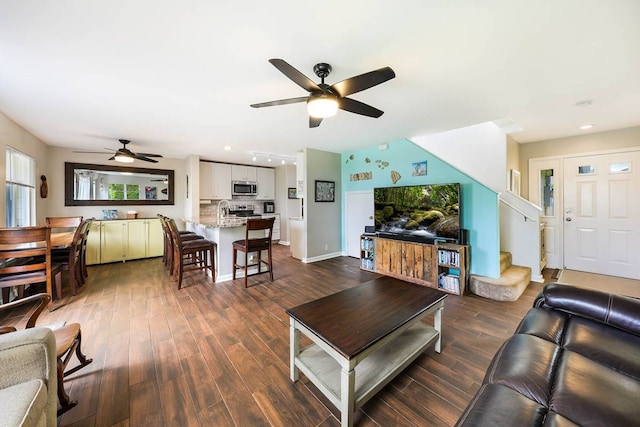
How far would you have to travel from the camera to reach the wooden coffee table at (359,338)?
→ 4.40 ft

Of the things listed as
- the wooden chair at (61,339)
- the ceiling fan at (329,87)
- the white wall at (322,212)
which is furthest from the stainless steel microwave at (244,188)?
the wooden chair at (61,339)

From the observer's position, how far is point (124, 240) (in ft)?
16.4

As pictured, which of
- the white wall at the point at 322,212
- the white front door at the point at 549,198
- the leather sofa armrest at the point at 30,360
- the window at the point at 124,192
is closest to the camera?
the leather sofa armrest at the point at 30,360

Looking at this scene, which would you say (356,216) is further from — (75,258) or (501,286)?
(75,258)

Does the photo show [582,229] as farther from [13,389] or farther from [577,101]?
[13,389]

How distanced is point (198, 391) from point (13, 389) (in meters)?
0.91

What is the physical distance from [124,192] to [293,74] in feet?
18.5

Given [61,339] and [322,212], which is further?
[322,212]

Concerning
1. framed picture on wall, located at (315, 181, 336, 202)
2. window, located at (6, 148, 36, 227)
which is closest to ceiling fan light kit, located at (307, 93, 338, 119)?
framed picture on wall, located at (315, 181, 336, 202)

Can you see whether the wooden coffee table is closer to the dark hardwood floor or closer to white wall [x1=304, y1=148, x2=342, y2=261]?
the dark hardwood floor

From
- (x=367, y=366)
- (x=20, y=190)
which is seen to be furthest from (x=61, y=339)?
(x=20, y=190)

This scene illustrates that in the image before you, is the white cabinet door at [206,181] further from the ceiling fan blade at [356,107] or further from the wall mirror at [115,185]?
the ceiling fan blade at [356,107]

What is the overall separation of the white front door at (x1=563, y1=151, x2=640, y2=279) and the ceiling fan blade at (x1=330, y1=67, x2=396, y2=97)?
4.62 m

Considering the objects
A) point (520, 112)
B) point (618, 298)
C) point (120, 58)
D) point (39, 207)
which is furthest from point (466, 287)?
point (39, 207)
